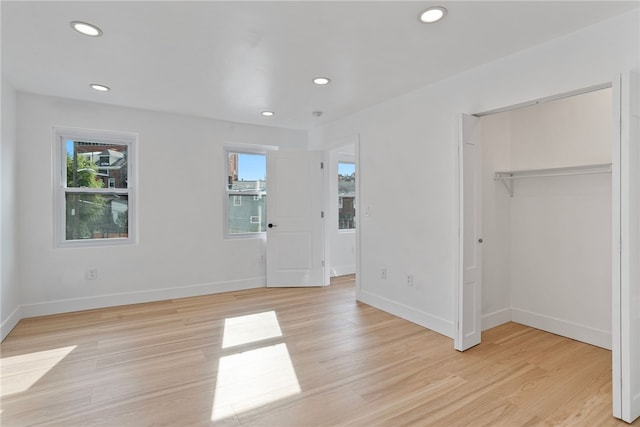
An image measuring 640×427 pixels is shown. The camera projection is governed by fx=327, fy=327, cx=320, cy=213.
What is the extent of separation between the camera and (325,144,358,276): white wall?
18.7ft

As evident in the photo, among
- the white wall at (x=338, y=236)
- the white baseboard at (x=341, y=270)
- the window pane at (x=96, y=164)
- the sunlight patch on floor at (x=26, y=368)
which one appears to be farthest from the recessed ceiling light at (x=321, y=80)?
the white baseboard at (x=341, y=270)

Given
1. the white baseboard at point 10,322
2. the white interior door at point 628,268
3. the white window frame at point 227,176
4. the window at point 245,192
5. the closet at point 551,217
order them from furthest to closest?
the window at point 245,192 → the white window frame at point 227,176 → the white baseboard at point 10,322 → the closet at point 551,217 → the white interior door at point 628,268

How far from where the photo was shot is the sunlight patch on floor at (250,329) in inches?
119

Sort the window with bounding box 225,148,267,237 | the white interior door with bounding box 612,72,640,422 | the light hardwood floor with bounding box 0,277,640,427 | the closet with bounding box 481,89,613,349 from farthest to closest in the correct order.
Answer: the window with bounding box 225,148,267,237 → the closet with bounding box 481,89,613,349 → the light hardwood floor with bounding box 0,277,640,427 → the white interior door with bounding box 612,72,640,422

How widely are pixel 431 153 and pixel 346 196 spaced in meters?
2.82

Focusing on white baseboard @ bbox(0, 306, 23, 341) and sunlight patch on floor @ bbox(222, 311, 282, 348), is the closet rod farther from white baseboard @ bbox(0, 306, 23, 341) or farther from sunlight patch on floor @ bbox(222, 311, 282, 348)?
white baseboard @ bbox(0, 306, 23, 341)

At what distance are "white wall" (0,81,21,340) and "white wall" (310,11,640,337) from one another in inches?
142

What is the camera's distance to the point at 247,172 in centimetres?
502

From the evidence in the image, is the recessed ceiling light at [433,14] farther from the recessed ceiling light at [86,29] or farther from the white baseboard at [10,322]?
the white baseboard at [10,322]

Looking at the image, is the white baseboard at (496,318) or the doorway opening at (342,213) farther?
the doorway opening at (342,213)

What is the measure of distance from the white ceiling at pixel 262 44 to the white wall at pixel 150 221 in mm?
458

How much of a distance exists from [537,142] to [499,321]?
1865 mm

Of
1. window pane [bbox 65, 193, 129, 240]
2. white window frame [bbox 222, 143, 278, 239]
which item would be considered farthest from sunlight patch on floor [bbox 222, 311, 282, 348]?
window pane [bbox 65, 193, 129, 240]

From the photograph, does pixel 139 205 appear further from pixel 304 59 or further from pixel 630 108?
pixel 630 108
